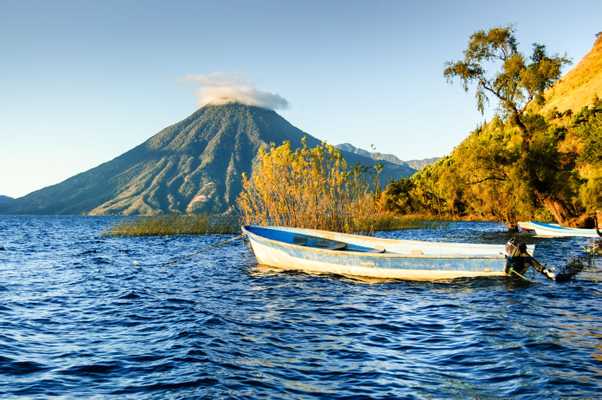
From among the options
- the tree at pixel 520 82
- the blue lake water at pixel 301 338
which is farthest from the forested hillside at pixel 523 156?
the blue lake water at pixel 301 338

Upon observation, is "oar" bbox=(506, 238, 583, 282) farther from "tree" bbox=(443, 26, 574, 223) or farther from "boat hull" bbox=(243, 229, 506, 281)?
"tree" bbox=(443, 26, 574, 223)

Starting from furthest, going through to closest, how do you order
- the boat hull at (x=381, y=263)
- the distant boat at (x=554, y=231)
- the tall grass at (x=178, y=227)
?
the tall grass at (x=178, y=227) < the distant boat at (x=554, y=231) < the boat hull at (x=381, y=263)

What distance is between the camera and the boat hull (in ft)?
50.1

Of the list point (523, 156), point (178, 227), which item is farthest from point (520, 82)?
point (178, 227)

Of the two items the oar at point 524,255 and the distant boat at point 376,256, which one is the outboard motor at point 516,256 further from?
the distant boat at point 376,256

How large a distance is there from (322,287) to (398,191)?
190 ft

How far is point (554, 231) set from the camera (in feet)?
118

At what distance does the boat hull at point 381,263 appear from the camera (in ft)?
50.1

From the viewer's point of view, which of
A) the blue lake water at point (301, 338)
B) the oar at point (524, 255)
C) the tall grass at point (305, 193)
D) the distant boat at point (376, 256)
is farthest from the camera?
the tall grass at point (305, 193)

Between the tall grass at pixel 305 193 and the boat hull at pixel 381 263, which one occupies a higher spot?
the tall grass at pixel 305 193

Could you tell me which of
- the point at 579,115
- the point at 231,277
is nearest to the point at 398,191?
the point at 579,115

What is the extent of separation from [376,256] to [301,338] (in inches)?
284

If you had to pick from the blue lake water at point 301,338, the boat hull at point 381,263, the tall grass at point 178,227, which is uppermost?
the tall grass at point 178,227

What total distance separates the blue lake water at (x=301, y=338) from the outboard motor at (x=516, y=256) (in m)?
0.67
